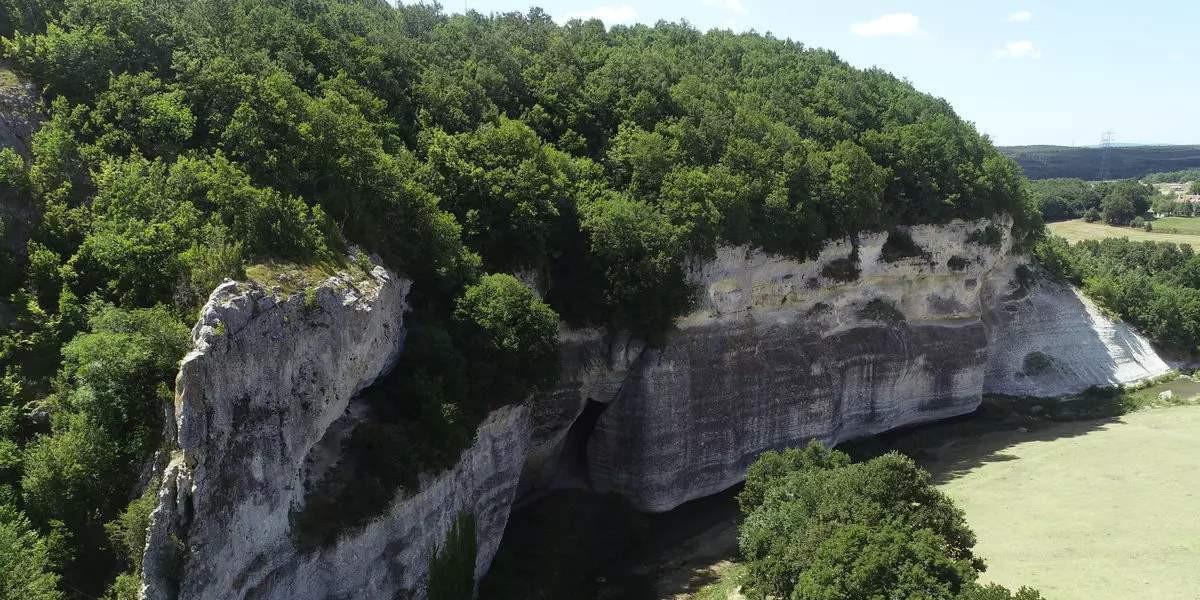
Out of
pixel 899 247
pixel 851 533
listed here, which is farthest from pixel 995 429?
pixel 851 533

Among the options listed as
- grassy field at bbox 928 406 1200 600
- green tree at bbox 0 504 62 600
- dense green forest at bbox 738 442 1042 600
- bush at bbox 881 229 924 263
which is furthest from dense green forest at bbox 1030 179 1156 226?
green tree at bbox 0 504 62 600

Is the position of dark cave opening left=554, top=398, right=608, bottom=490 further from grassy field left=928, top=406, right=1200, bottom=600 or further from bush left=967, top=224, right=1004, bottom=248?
bush left=967, top=224, right=1004, bottom=248

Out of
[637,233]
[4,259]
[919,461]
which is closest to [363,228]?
[4,259]

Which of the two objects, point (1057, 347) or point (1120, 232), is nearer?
point (1057, 347)

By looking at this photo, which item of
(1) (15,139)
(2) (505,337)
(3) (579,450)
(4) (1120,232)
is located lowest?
(3) (579,450)

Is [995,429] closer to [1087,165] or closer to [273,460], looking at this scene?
[273,460]

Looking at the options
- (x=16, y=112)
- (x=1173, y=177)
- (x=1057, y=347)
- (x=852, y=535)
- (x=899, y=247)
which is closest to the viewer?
(x=852, y=535)

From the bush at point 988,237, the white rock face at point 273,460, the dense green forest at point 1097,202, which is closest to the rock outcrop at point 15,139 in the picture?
the white rock face at point 273,460
